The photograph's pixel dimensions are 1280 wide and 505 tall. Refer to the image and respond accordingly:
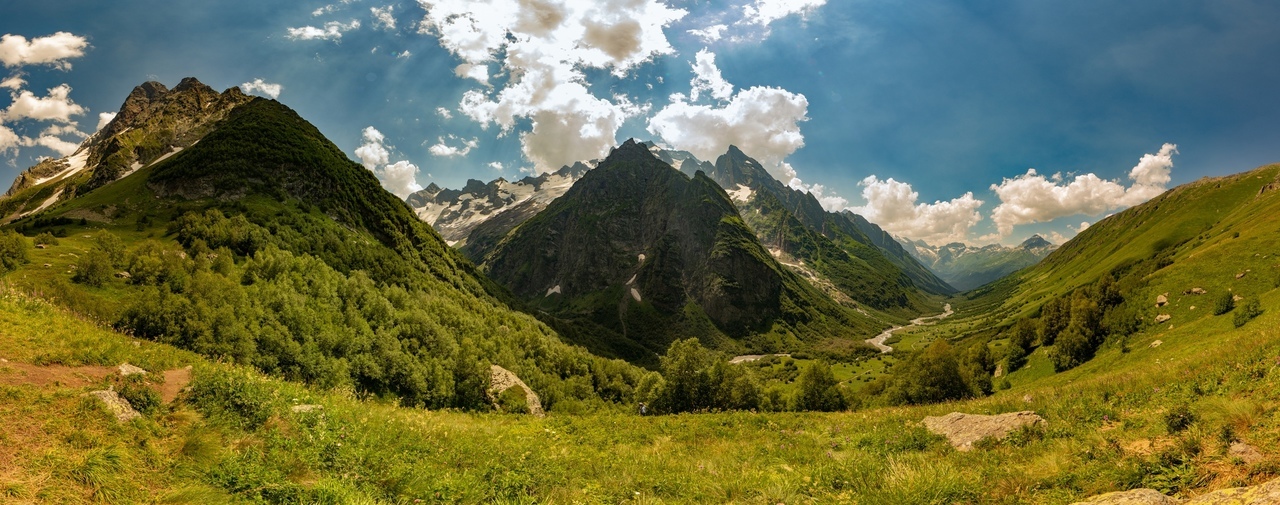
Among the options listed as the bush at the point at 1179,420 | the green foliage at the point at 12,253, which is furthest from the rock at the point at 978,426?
the green foliage at the point at 12,253

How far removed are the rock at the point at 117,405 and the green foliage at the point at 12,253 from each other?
42.1m

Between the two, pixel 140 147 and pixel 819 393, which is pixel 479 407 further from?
pixel 140 147

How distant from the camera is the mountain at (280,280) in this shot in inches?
1531

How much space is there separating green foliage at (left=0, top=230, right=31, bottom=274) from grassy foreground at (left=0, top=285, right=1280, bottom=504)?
31918 mm

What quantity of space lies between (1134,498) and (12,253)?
70386 mm

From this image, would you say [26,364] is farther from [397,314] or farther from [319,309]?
[397,314]

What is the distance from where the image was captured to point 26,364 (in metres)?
14.2

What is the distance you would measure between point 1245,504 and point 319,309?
242 feet

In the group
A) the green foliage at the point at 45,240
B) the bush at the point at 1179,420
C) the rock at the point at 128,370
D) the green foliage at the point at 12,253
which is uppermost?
the green foliage at the point at 45,240

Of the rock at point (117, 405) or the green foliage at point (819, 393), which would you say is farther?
the green foliage at point (819, 393)

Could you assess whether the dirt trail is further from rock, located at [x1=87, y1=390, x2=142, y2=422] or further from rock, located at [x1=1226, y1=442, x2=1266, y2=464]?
rock, located at [x1=1226, y1=442, x2=1266, y2=464]

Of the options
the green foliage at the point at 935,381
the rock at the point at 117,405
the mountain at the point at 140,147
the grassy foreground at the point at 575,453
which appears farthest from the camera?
the mountain at the point at 140,147

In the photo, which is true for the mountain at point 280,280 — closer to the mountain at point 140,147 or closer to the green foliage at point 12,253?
the green foliage at point 12,253

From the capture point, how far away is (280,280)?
5791 cm
